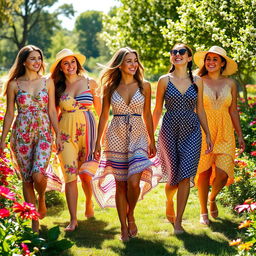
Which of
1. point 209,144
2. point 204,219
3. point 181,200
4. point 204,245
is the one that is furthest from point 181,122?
point 204,245

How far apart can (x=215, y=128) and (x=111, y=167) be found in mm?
1482

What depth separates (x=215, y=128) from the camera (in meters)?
7.18

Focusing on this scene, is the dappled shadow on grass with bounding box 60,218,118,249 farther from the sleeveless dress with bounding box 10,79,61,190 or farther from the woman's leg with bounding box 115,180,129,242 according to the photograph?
the sleeveless dress with bounding box 10,79,61,190

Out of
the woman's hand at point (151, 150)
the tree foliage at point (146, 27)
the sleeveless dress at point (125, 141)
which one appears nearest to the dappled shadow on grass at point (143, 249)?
the sleeveless dress at point (125, 141)

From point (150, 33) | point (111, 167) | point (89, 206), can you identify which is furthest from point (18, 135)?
point (150, 33)

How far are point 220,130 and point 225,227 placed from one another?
120 cm

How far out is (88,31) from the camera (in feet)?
408

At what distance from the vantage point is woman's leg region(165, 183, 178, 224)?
701 centimetres

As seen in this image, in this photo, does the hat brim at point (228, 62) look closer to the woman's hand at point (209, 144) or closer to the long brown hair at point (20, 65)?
the woman's hand at point (209, 144)

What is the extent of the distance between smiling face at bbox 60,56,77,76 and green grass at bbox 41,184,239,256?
6.24 ft

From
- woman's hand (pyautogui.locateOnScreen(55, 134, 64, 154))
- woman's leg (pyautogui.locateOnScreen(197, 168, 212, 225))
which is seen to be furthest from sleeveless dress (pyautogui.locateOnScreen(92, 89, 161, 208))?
woman's leg (pyautogui.locateOnScreen(197, 168, 212, 225))

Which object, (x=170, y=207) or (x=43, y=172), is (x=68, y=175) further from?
(x=170, y=207)

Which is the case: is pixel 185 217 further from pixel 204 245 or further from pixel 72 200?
pixel 72 200

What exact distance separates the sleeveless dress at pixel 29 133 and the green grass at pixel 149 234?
871 mm
